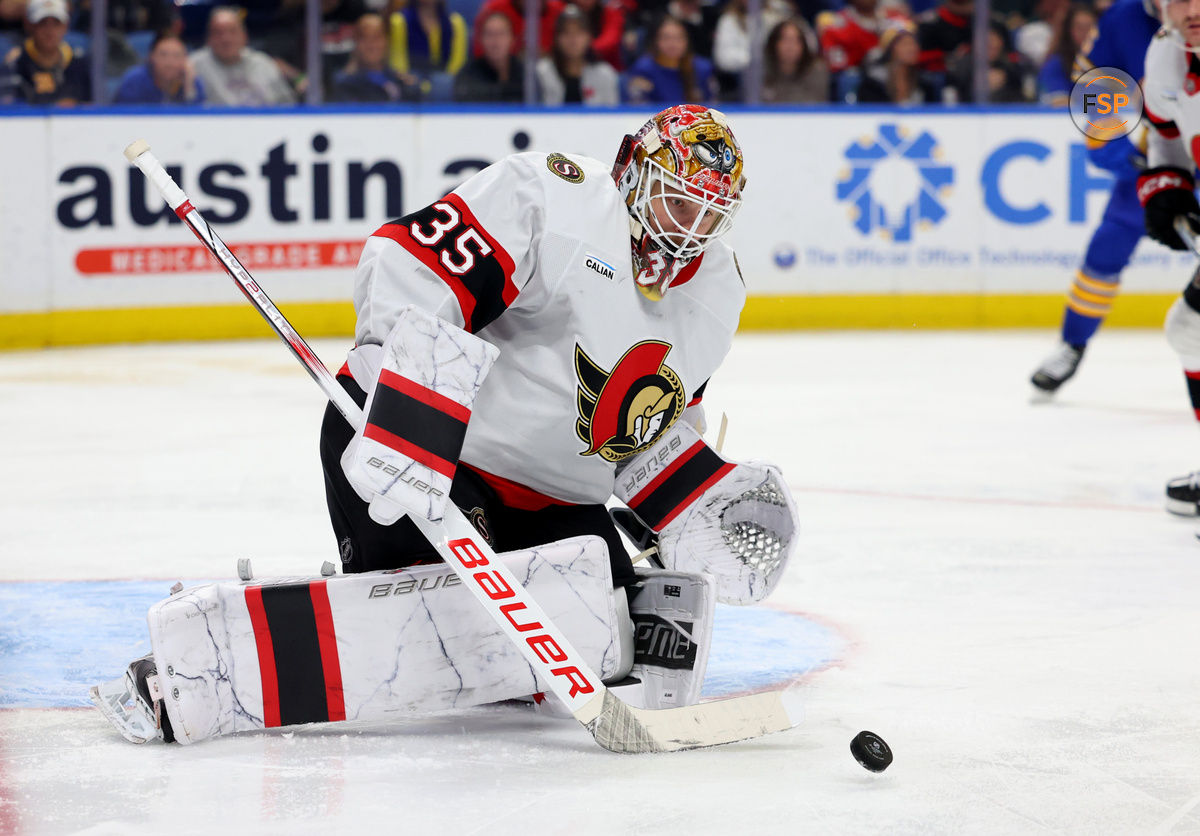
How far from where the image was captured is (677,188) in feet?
7.40

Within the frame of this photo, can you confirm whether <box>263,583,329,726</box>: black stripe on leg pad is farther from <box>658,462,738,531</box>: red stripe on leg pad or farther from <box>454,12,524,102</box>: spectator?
<box>454,12,524,102</box>: spectator

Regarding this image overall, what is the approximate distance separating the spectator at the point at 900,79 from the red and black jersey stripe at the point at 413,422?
6.32m

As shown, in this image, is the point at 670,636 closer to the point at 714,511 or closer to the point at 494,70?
Answer: the point at 714,511

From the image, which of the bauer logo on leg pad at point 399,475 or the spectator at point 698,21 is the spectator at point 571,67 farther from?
the bauer logo on leg pad at point 399,475

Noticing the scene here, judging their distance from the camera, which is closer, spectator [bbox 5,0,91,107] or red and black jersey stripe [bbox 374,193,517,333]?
red and black jersey stripe [bbox 374,193,517,333]

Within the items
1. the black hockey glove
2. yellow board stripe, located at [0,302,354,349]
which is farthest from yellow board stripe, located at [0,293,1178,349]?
the black hockey glove

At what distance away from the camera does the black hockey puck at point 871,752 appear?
2.07 m

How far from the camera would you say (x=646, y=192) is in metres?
2.29

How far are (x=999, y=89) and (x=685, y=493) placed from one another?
5.98 m

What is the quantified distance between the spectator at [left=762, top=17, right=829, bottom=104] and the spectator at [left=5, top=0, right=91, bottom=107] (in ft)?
10.1

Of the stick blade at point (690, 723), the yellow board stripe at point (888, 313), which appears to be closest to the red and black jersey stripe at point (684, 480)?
the stick blade at point (690, 723)

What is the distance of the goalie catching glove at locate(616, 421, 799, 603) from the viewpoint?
257 cm

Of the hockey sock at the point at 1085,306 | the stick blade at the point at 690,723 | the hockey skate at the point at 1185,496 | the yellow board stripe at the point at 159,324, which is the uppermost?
the stick blade at the point at 690,723

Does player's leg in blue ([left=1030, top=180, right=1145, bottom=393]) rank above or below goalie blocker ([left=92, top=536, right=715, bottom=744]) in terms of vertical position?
below
